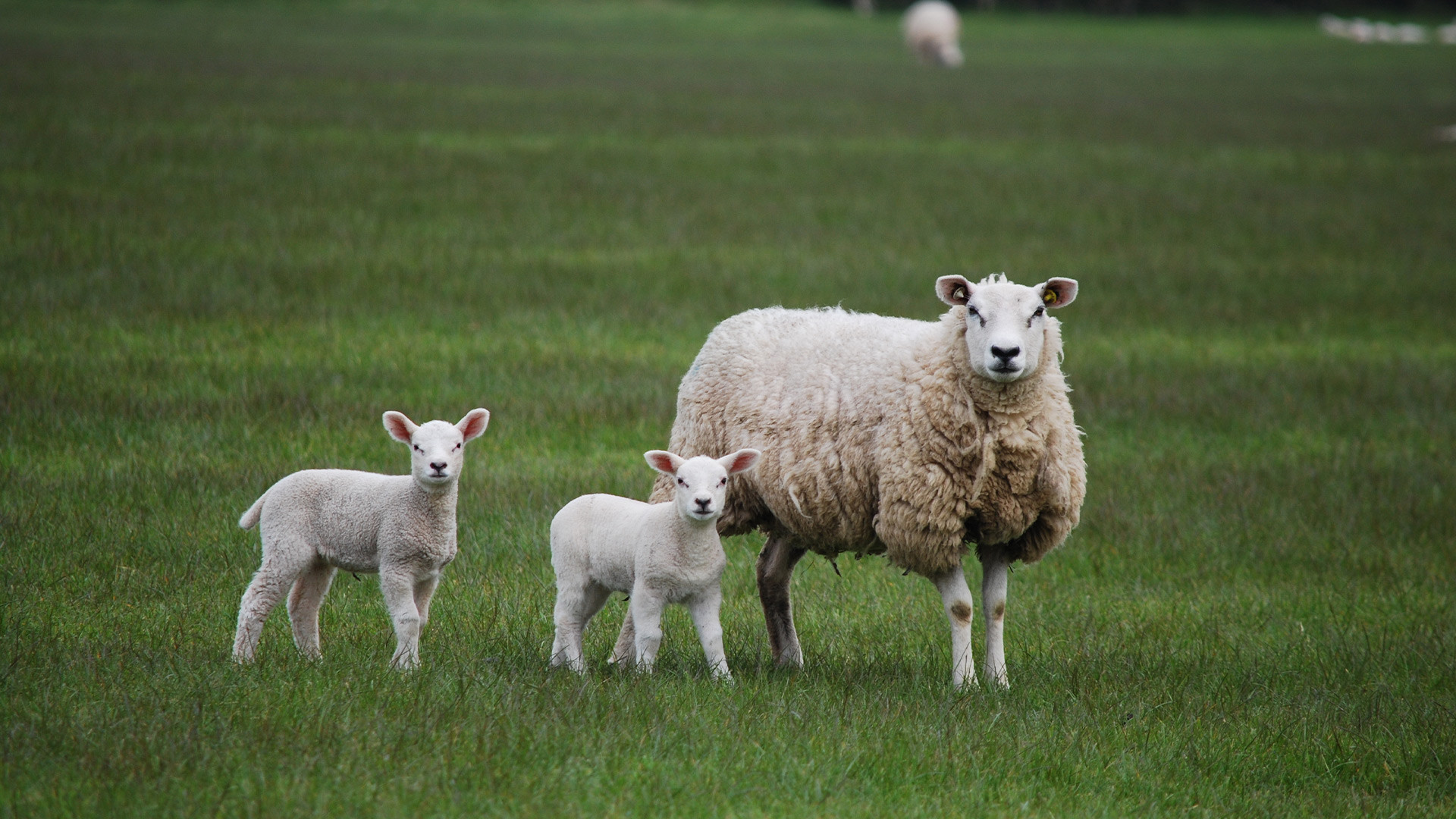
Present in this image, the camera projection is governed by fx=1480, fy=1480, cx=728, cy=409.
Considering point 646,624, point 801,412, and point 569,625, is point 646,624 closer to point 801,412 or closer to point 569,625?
→ point 569,625

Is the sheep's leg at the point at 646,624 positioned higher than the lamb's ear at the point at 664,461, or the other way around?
the lamb's ear at the point at 664,461

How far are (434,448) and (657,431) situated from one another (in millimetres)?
4740

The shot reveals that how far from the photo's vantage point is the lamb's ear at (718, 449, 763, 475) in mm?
5402

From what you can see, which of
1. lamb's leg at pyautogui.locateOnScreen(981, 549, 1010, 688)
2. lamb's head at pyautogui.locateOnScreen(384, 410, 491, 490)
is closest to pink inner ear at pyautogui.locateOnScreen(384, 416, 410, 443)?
lamb's head at pyautogui.locateOnScreen(384, 410, 491, 490)

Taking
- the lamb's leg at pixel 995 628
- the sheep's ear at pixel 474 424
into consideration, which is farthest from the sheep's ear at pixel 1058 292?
the sheep's ear at pixel 474 424

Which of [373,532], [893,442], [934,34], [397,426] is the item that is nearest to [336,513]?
[373,532]

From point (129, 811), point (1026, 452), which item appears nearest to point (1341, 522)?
point (1026, 452)

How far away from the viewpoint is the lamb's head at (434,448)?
5164mm

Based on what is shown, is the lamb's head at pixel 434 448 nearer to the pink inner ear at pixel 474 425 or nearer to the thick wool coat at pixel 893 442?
the pink inner ear at pixel 474 425

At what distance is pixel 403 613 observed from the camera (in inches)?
209

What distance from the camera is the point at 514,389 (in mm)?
10766

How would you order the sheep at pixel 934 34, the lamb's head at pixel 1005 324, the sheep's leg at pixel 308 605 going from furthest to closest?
the sheep at pixel 934 34 < the sheep's leg at pixel 308 605 < the lamb's head at pixel 1005 324

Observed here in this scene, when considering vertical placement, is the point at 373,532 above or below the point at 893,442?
below

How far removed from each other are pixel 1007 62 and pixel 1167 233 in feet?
99.1
